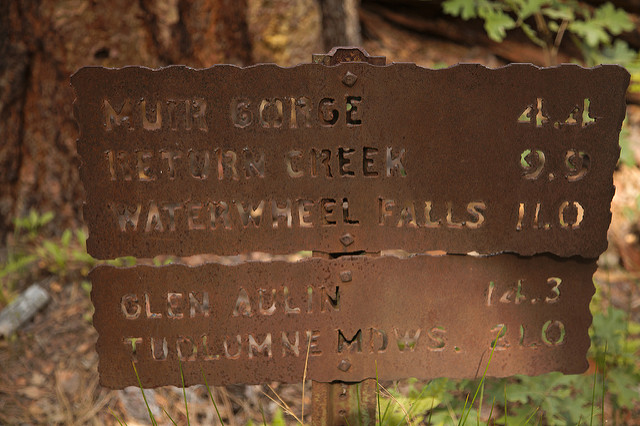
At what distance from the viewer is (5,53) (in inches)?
107

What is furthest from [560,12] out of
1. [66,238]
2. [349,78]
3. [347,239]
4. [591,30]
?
[66,238]

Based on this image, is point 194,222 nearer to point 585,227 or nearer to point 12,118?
point 585,227

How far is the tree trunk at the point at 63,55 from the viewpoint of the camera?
264 cm

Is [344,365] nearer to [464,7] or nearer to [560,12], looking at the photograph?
[464,7]

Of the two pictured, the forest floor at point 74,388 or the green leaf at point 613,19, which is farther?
the green leaf at point 613,19

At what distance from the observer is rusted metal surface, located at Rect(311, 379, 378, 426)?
157 cm

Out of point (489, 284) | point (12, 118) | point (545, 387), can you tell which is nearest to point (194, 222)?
point (489, 284)

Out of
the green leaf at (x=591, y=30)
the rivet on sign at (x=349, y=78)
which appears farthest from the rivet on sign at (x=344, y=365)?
the green leaf at (x=591, y=30)

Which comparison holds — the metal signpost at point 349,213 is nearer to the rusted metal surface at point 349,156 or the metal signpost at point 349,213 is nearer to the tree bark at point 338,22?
the rusted metal surface at point 349,156

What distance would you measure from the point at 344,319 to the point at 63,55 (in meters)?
2.09

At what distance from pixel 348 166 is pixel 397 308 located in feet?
1.36

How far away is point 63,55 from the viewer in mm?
2688

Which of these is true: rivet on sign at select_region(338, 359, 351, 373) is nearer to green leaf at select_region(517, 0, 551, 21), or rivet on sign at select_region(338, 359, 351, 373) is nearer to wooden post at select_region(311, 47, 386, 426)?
A: wooden post at select_region(311, 47, 386, 426)

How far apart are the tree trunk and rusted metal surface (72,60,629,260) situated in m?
1.54
